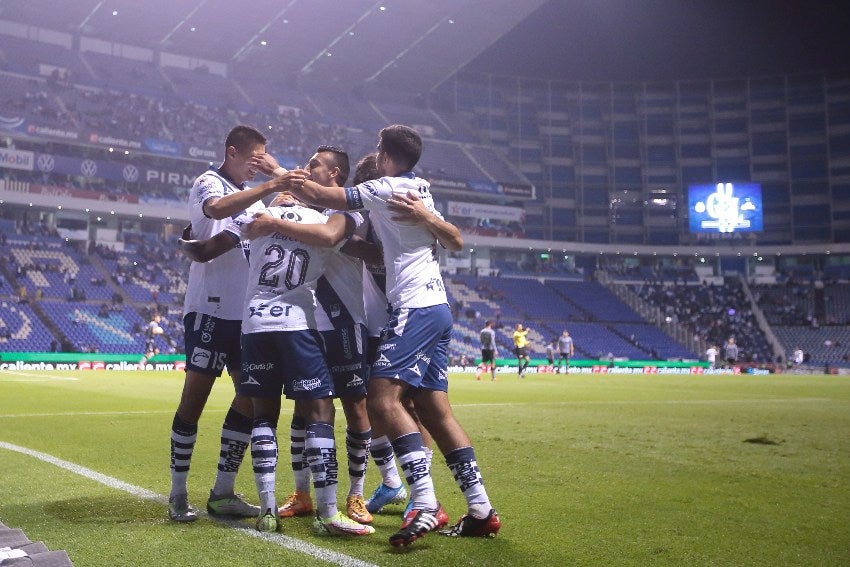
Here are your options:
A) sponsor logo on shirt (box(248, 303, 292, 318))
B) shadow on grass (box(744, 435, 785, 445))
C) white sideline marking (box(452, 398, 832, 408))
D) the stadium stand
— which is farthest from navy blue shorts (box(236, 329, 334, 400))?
the stadium stand

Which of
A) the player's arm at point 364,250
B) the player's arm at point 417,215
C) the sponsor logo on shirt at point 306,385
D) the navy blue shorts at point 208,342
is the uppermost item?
the player's arm at point 417,215

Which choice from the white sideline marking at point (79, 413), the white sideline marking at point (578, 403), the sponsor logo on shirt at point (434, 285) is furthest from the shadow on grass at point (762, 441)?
the white sideline marking at point (79, 413)

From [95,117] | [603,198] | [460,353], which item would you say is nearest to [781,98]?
[603,198]

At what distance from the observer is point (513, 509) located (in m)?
5.30

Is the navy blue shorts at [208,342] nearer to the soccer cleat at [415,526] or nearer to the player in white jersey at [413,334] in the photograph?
the player in white jersey at [413,334]

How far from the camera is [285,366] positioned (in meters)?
4.70

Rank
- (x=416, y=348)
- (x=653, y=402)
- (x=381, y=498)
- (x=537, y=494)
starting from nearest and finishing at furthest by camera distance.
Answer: (x=416, y=348) → (x=381, y=498) → (x=537, y=494) → (x=653, y=402)

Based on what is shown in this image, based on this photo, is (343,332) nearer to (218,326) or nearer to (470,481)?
(218,326)

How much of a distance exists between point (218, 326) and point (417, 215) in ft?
5.25

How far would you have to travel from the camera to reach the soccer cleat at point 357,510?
4.95 m

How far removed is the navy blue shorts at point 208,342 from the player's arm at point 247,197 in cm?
73

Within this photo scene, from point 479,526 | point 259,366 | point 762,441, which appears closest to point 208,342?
point 259,366

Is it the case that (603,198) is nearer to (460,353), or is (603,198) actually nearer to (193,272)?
(460,353)

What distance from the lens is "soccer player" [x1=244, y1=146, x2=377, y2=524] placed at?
16.3ft
